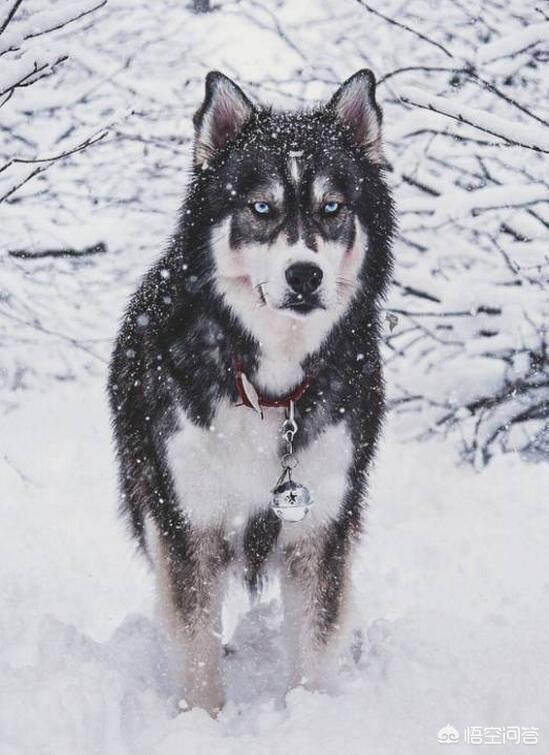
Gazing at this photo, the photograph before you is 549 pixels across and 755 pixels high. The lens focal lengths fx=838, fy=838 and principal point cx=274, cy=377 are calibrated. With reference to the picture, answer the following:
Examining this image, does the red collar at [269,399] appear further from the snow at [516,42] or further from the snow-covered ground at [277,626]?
the snow at [516,42]

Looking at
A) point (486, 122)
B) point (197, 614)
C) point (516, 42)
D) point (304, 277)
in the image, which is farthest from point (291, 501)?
point (516, 42)

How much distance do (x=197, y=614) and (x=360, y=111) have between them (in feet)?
6.13

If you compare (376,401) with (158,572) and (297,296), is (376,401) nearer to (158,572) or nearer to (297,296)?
(297,296)

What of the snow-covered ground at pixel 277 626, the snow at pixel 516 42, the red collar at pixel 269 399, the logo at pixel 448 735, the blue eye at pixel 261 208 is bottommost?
the snow-covered ground at pixel 277 626

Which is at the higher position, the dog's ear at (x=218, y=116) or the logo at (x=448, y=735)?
the dog's ear at (x=218, y=116)

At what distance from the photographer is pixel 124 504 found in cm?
368

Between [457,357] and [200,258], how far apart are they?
3.33m

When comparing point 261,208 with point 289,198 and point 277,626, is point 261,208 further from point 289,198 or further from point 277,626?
point 277,626

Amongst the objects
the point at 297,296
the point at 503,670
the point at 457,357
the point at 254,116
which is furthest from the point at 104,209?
the point at 503,670

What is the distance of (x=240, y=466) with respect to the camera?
9.05 ft

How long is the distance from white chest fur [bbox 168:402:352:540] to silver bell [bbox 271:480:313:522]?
0.19 feet

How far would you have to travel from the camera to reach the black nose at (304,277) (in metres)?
2.49

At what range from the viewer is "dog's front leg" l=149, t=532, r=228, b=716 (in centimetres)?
289

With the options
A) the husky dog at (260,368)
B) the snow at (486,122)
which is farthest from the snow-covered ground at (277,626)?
the snow at (486,122)
